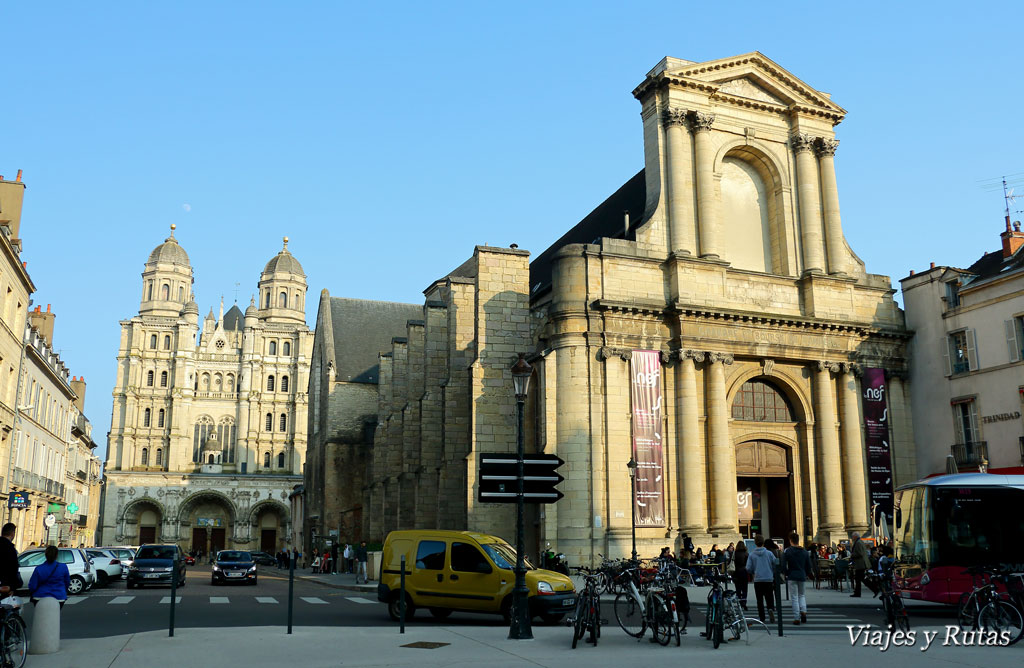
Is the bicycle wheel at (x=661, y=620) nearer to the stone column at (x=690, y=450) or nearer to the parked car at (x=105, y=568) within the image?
the stone column at (x=690, y=450)

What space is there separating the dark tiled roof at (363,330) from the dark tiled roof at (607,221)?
45.5 ft

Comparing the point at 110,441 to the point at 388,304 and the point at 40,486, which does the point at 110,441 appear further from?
the point at 40,486

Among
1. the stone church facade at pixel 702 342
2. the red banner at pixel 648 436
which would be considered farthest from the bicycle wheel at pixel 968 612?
the stone church facade at pixel 702 342

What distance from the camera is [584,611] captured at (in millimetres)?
11328

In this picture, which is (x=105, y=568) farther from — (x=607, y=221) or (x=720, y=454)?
(x=607, y=221)

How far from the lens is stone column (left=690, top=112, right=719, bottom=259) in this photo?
2983 centimetres

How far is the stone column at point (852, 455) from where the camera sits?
29.6m

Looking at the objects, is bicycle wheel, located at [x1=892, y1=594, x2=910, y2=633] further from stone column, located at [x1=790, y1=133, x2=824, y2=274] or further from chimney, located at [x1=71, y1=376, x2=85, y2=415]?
chimney, located at [x1=71, y1=376, x2=85, y2=415]

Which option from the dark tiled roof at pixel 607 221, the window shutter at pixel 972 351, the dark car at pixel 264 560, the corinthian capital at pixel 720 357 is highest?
the dark tiled roof at pixel 607 221

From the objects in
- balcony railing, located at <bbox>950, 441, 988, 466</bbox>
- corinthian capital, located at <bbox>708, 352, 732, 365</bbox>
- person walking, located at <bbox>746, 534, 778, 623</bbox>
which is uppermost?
corinthian capital, located at <bbox>708, 352, 732, 365</bbox>

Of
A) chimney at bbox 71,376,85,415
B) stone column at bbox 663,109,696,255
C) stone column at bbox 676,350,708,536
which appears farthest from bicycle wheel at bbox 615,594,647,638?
chimney at bbox 71,376,85,415

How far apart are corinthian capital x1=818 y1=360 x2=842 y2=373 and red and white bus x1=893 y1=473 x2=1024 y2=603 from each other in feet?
45.3

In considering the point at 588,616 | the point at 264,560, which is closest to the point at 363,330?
the point at 264,560

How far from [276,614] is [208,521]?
75559 millimetres
